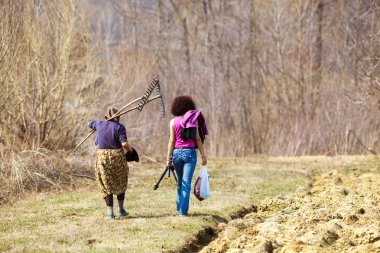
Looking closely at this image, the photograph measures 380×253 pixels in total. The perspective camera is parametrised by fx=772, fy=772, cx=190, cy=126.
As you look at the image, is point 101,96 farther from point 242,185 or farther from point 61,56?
point 242,185

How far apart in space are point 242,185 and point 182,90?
45.9 ft

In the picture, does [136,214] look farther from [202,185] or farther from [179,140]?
[179,140]

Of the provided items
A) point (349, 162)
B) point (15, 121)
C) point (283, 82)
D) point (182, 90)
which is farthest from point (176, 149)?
point (283, 82)

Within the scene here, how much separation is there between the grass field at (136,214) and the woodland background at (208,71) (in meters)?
2.43

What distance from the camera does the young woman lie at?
38.2 ft

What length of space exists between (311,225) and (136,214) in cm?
306

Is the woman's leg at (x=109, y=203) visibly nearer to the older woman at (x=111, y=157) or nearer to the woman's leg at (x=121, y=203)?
the older woman at (x=111, y=157)

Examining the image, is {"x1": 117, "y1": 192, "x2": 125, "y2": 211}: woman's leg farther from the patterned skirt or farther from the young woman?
the young woman

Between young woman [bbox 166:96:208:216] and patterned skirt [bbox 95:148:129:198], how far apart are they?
861 millimetres

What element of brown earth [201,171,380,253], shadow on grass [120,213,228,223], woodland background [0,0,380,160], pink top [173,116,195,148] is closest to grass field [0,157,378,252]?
shadow on grass [120,213,228,223]

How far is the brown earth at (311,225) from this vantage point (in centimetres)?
920

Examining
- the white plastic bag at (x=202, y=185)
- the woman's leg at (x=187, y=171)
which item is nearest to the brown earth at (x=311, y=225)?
the white plastic bag at (x=202, y=185)

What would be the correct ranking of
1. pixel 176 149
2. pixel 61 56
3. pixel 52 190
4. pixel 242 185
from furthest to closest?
pixel 61 56 < pixel 242 185 < pixel 52 190 < pixel 176 149

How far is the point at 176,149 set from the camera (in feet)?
38.4
